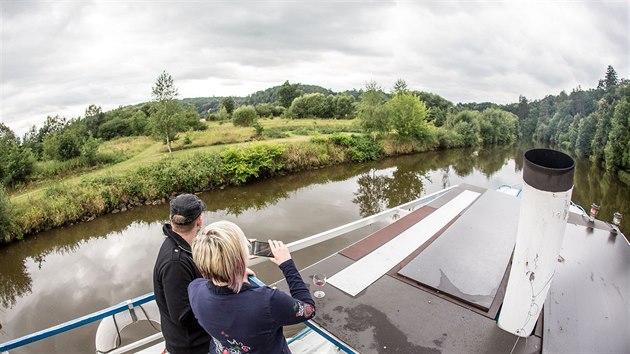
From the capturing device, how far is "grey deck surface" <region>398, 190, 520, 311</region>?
2.86m

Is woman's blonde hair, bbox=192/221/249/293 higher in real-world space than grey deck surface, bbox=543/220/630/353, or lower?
higher

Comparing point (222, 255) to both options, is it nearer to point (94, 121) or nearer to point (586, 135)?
point (586, 135)

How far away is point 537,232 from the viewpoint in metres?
2.01

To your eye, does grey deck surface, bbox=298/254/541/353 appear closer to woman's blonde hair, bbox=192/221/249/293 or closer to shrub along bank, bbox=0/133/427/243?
woman's blonde hair, bbox=192/221/249/293

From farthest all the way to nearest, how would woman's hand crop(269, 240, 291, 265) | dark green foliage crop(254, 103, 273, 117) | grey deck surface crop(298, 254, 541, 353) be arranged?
dark green foliage crop(254, 103, 273, 117) < grey deck surface crop(298, 254, 541, 353) < woman's hand crop(269, 240, 291, 265)

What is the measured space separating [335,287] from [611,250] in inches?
136

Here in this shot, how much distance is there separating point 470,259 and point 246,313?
277cm

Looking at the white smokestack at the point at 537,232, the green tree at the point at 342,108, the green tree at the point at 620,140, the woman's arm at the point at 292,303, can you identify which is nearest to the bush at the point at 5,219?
the woman's arm at the point at 292,303

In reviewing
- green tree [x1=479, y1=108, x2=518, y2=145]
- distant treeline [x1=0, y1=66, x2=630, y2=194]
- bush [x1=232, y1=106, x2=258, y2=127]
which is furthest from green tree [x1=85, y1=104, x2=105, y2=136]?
green tree [x1=479, y1=108, x2=518, y2=145]

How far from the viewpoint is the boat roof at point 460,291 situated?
7.39 ft

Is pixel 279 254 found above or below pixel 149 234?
above

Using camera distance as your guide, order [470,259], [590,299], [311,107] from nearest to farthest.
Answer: [590,299] → [470,259] → [311,107]

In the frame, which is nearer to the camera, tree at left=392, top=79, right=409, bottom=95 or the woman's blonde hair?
the woman's blonde hair

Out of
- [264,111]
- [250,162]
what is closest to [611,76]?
[264,111]
